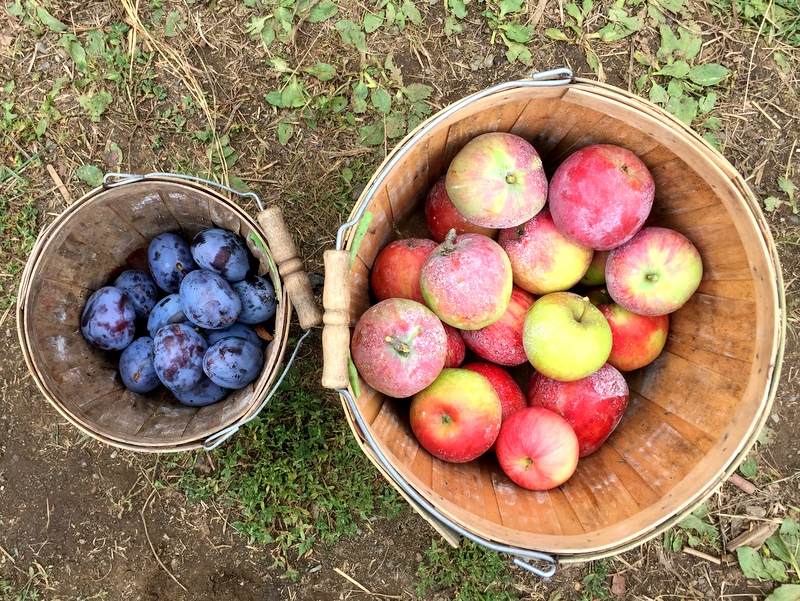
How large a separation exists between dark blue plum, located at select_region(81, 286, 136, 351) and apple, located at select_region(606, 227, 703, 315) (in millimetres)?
1941

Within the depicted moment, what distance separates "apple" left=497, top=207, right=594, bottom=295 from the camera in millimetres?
2207

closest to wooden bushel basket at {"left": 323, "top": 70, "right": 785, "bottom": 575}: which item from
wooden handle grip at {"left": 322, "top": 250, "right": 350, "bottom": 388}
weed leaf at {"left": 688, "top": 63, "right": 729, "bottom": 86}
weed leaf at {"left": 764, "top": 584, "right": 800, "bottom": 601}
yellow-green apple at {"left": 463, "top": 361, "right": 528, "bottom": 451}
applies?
wooden handle grip at {"left": 322, "top": 250, "right": 350, "bottom": 388}

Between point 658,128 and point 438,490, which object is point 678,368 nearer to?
point 658,128

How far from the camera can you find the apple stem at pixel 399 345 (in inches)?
76.4

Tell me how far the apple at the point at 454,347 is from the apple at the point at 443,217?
41 cm

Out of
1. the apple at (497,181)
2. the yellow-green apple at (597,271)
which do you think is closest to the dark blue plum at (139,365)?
the apple at (497,181)

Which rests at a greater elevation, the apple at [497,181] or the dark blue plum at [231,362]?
the apple at [497,181]

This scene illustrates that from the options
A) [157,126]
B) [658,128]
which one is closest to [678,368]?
[658,128]

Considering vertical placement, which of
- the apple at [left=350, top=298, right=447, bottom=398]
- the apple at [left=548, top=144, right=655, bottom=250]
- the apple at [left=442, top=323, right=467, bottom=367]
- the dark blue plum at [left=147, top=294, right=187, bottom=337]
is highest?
the apple at [left=548, top=144, right=655, bottom=250]

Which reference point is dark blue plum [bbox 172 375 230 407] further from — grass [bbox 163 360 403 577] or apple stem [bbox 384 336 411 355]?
apple stem [bbox 384 336 411 355]

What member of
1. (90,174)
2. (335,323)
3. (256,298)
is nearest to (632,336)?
(335,323)

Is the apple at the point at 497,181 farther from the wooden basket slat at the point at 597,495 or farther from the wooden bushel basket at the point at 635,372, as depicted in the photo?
the wooden basket slat at the point at 597,495

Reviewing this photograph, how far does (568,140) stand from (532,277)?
1.97ft

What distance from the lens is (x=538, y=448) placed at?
2082mm
